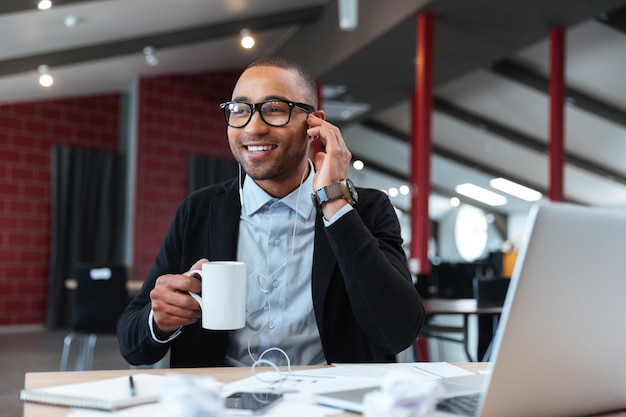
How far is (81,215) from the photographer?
8.38 metres

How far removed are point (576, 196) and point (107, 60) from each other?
30.3 feet

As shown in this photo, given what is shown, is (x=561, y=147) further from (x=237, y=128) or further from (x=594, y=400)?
(x=594, y=400)

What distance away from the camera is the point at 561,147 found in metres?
5.77

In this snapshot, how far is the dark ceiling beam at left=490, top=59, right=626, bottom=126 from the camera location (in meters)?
8.03

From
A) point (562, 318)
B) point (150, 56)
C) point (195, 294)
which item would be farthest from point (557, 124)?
point (562, 318)

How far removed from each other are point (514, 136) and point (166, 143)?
5.41 m

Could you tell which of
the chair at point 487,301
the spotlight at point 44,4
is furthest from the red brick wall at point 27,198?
the chair at point 487,301

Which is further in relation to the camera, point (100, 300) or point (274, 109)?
point (100, 300)

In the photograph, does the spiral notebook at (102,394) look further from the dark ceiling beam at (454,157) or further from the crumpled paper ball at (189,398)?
the dark ceiling beam at (454,157)

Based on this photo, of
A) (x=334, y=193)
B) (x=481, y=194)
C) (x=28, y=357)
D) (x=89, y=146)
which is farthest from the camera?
(x=481, y=194)

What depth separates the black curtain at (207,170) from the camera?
340 inches

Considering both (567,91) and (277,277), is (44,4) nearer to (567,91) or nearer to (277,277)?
(277,277)

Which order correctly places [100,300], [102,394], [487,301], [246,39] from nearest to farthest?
1. [102,394]
2. [487,301]
3. [100,300]
4. [246,39]

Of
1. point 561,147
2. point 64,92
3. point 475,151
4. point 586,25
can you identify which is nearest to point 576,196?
point 475,151
